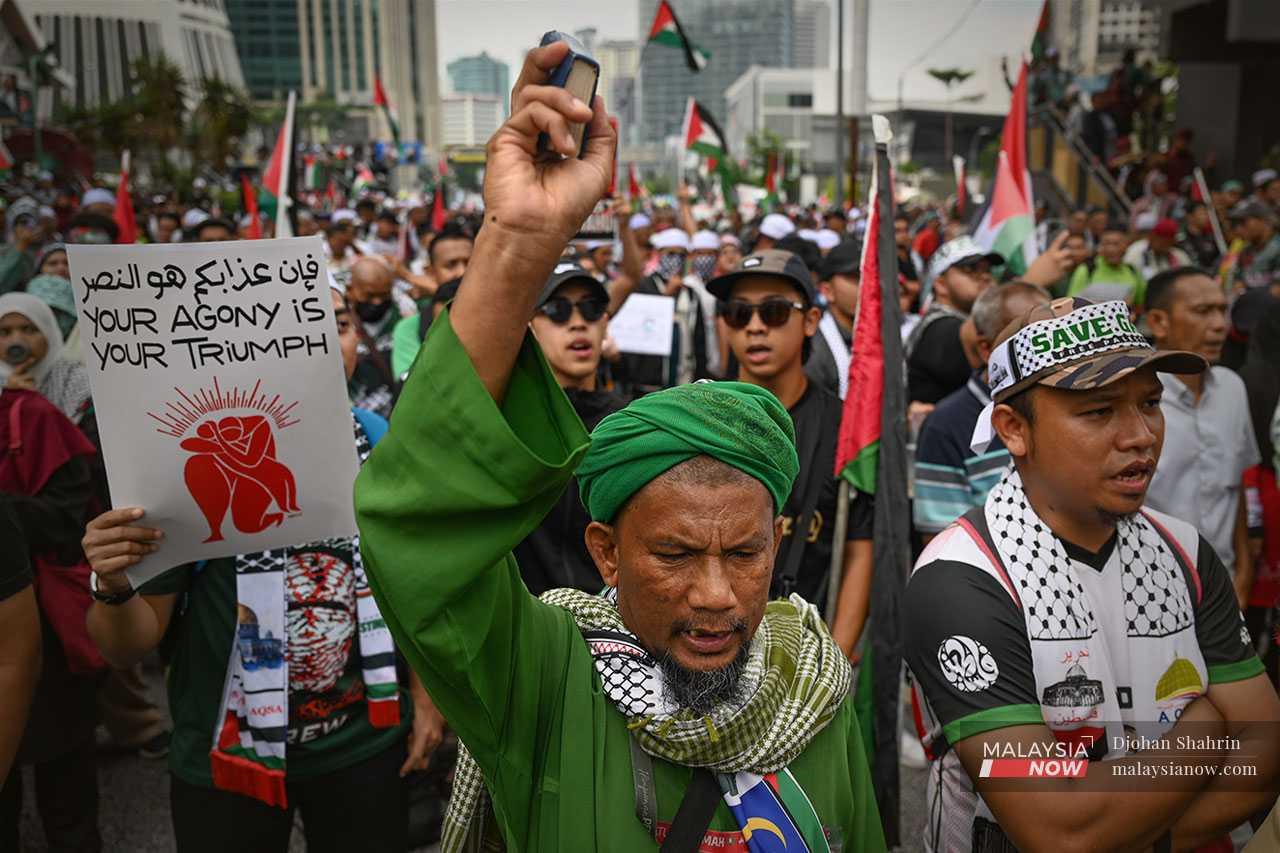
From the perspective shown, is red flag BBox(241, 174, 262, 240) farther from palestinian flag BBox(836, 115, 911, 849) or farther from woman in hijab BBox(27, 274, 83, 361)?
palestinian flag BBox(836, 115, 911, 849)

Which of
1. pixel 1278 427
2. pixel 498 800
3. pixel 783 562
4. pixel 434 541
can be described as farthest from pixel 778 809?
pixel 1278 427

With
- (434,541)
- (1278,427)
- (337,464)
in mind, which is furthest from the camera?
(1278,427)

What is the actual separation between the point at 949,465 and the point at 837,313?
9.23ft

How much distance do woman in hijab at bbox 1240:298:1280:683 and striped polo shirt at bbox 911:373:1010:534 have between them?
3.67 feet

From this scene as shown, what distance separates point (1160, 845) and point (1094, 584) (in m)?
0.54

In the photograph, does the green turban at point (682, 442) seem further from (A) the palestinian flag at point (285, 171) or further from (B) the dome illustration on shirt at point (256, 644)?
(A) the palestinian flag at point (285, 171)

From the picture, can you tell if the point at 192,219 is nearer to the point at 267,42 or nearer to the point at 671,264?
the point at 671,264

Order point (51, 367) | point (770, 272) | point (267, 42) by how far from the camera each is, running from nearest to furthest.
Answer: point (770, 272) < point (51, 367) < point (267, 42)

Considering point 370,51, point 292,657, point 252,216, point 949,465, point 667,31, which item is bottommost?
point 292,657

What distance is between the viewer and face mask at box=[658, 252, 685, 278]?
11.0 metres

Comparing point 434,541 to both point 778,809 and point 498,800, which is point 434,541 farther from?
point 778,809

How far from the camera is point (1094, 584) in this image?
2.26m

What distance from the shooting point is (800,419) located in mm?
3646

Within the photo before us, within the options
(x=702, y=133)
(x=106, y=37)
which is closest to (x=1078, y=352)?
(x=702, y=133)
